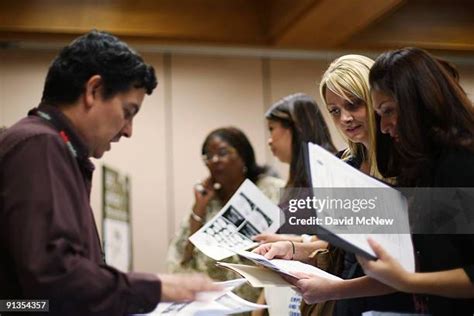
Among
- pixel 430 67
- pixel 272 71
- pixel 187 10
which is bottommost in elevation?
pixel 430 67

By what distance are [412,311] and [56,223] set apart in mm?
637

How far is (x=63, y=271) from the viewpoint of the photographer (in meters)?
1.12

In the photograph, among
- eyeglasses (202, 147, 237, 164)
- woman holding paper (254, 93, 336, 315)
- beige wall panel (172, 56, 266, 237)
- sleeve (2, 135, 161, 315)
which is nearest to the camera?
sleeve (2, 135, 161, 315)

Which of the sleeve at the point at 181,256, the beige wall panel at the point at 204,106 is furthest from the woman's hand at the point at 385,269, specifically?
the beige wall panel at the point at 204,106

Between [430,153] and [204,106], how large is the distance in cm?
213

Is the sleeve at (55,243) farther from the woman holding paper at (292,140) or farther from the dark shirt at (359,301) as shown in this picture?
the woman holding paper at (292,140)

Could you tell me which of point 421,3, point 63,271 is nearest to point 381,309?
point 63,271

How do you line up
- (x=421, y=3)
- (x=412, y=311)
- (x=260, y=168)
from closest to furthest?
(x=412, y=311) < (x=421, y=3) < (x=260, y=168)

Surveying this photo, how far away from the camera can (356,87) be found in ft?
5.18

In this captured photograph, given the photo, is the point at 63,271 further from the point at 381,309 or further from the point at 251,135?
the point at 251,135

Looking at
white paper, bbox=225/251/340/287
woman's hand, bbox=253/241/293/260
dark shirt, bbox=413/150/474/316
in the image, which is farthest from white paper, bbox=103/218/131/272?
dark shirt, bbox=413/150/474/316

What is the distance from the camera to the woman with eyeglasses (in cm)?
203

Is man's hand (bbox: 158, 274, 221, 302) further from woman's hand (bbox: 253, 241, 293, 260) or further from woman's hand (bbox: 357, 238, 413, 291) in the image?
woman's hand (bbox: 253, 241, 293, 260)

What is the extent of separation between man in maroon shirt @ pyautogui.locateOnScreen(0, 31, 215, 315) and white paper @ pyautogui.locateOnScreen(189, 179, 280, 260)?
472 mm
